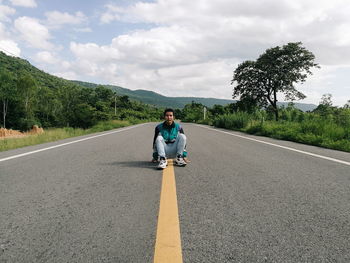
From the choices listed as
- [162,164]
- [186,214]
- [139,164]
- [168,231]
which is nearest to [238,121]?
[139,164]

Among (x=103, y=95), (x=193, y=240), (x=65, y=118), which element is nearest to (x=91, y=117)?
(x=65, y=118)

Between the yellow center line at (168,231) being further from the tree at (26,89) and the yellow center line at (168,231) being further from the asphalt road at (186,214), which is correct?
the tree at (26,89)

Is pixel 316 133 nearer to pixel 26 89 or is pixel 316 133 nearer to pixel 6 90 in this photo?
pixel 6 90

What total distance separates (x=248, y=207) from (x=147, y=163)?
304cm

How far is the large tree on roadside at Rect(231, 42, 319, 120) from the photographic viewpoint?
3306 cm

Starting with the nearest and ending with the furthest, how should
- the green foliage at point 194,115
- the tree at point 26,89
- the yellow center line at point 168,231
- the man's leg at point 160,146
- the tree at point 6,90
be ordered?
the yellow center line at point 168,231, the man's leg at point 160,146, the tree at point 6,90, the green foliage at point 194,115, the tree at point 26,89

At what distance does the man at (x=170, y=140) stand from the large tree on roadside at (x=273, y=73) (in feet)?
99.0

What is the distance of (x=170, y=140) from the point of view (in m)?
5.38

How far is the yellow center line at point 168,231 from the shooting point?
1.79 metres

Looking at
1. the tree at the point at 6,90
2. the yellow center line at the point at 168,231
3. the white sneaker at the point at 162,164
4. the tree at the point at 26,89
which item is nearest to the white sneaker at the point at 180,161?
the white sneaker at the point at 162,164

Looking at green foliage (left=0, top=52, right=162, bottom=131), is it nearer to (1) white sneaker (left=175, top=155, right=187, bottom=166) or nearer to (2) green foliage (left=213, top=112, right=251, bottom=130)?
(2) green foliage (left=213, top=112, right=251, bottom=130)

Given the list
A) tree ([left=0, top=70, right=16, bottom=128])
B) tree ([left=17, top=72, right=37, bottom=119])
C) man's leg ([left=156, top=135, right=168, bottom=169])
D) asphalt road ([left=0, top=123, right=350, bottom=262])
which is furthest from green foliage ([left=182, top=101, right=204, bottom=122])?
asphalt road ([left=0, top=123, right=350, bottom=262])

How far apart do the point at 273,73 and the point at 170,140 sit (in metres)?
32.1

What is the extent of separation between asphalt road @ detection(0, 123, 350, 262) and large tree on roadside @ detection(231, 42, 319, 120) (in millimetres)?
31352
